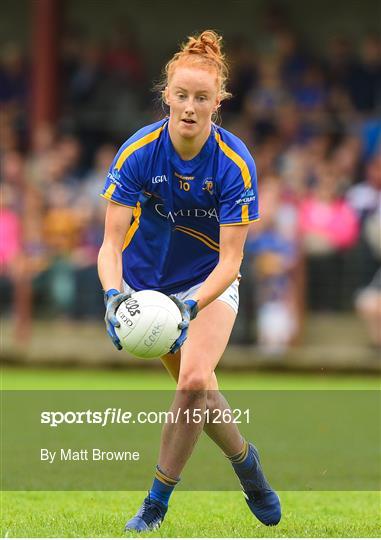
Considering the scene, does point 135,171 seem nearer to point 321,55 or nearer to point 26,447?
point 26,447

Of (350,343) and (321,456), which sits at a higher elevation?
(321,456)

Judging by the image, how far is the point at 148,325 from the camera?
5305mm

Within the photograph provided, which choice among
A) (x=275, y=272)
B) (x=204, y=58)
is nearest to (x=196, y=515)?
(x=204, y=58)

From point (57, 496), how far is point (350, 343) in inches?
300

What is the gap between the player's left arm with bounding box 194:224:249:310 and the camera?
219 inches

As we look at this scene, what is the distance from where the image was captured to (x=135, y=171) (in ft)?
18.7

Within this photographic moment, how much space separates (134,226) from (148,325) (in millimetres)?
773

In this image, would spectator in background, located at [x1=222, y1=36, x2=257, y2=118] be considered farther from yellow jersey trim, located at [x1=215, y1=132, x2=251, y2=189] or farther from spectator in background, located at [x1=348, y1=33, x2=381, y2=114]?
yellow jersey trim, located at [x1=215, y1=132, x2=251, y2=189]

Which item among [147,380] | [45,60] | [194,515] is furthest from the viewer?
[45,60]

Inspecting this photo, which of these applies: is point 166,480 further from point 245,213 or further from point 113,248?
point 245,213

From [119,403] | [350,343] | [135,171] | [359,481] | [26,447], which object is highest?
[135,171]

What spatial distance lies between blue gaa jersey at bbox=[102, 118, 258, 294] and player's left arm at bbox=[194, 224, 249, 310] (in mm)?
51

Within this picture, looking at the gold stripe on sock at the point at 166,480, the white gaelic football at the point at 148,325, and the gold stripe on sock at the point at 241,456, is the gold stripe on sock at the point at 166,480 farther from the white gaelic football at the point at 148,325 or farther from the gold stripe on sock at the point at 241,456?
the white gaelic football at the point at 148,325

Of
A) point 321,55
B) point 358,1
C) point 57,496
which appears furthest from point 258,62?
point 57,496
